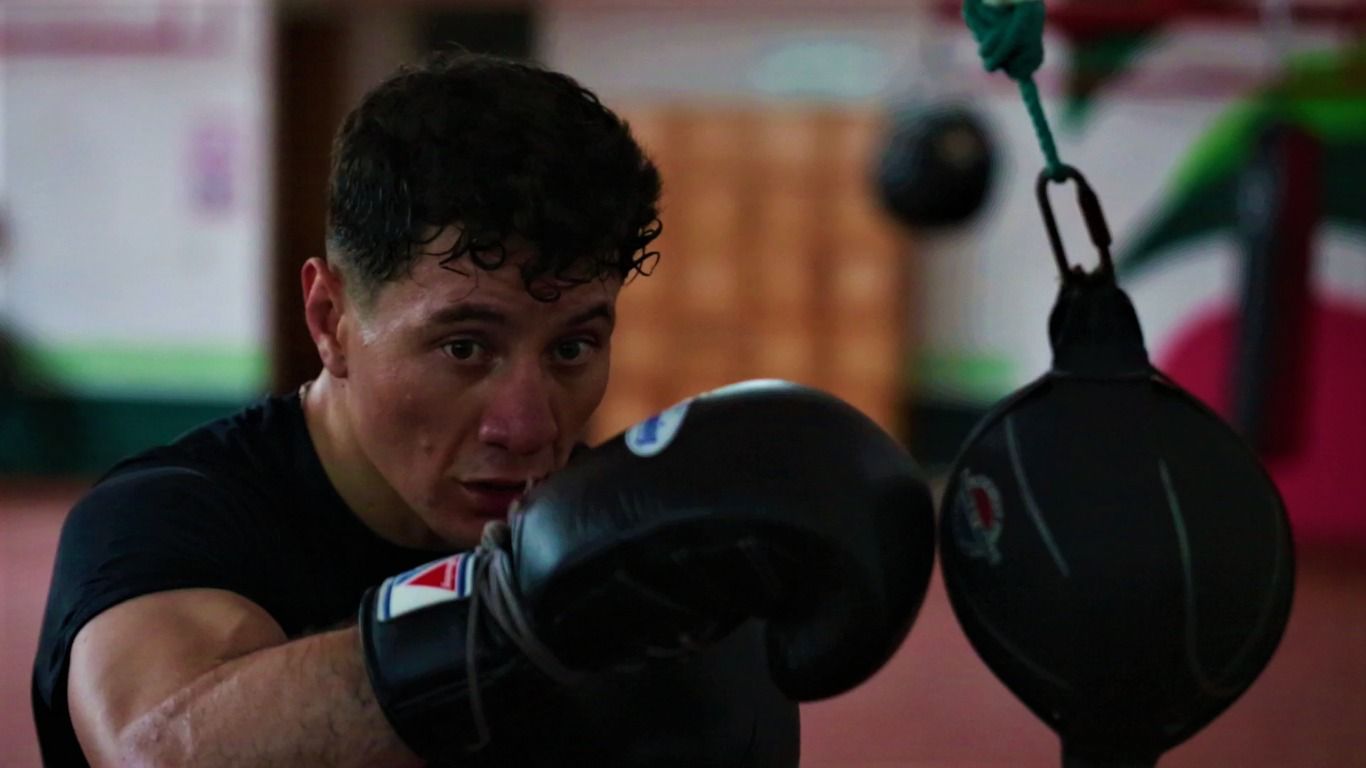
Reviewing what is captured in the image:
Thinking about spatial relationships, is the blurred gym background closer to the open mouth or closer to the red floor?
the red floor

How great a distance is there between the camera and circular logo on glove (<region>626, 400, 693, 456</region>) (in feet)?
3.96

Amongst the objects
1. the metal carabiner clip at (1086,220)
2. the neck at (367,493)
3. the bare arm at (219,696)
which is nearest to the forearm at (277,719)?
the bare arm at (219,696)

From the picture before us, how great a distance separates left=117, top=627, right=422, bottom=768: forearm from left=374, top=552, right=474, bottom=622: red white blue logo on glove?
0.14 ft

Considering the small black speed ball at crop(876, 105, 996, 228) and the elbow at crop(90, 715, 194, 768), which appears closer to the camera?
the elbow at crop(90, 715, 194, 768)

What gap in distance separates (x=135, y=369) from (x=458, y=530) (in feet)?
22.7

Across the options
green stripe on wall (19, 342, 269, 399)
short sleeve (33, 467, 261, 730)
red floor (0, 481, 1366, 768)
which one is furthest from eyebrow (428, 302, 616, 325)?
green stripe on wall (19, 342, 269, 399)

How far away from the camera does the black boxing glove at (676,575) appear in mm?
1158

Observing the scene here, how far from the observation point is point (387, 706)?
119cm

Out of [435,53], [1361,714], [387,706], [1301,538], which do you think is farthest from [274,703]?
[1301,538]

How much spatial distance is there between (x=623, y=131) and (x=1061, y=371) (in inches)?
18.7

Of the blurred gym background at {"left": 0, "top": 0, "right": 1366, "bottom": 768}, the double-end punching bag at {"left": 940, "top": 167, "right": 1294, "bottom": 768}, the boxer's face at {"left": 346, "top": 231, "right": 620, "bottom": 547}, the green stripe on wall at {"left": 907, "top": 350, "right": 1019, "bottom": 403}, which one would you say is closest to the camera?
the double-end punching bag at {"left": 940, "top": 167, "right": 1294, "bottom": 768}

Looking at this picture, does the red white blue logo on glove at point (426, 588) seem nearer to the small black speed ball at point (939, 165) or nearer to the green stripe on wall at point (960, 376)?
the small black speed ball at point (939, 165)

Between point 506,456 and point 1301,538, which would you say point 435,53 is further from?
→ point 1301,538

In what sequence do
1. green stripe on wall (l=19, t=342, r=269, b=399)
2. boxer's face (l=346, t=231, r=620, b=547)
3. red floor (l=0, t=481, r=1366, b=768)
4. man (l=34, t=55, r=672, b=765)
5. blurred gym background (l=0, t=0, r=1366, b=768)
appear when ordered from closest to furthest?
man (l=34, t=55, r=672, b=765) < boxer's face (l=346, t=231, r=620, b=547) < red floor (l=0, t=481, r=1366, b=768) < blurred gym background (l=0, t=0, r=1366, b=768) < green stripe on wall (l=19, t=342, r=269, b=399)
